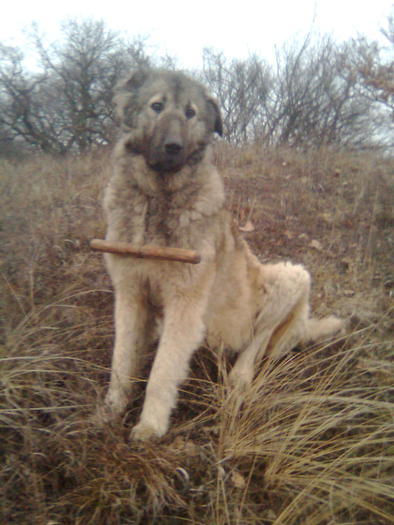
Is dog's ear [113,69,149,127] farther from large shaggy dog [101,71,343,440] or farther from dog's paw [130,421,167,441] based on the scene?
dog's paw [130,421,167,441]

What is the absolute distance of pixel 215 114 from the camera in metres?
2.65

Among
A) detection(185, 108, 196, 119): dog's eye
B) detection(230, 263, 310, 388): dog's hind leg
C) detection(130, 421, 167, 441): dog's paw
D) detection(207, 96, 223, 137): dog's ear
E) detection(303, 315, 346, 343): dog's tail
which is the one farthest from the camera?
detection(303, 315, 346, 343): dog's tail

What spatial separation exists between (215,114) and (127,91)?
0.64m

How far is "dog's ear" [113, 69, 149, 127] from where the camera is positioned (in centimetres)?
241

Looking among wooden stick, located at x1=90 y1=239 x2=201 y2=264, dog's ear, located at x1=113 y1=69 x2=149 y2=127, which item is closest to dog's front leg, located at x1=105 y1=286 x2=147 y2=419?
wooden stick, located at x1=90 y1=239 x2=201 y2=264

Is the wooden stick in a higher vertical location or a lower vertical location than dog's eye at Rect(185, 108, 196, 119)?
lower

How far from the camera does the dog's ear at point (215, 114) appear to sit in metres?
2.61

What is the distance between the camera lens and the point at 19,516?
4.60ft

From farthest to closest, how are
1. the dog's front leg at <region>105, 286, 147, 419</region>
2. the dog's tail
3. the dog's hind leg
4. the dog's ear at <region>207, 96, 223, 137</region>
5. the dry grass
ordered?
the dog's tail → the dog's hind leg → the dog's ear at <region>207, 96, 223, 137</region> → the dog's front leg at <region>105, 286, 147, 419</region> → the dry grass

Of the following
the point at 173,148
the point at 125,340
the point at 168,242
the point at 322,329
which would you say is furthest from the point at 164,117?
the point at 322,329

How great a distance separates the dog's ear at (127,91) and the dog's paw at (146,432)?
1867mm

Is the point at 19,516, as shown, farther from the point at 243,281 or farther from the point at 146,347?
the point at 243,281

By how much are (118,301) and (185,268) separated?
0.49 meters

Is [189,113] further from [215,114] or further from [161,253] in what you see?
[161,253]
